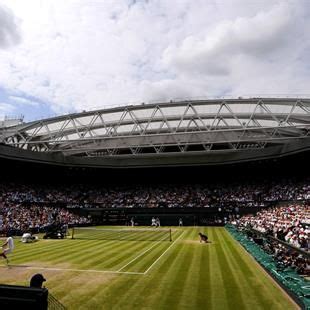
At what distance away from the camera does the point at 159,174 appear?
67.7 metres

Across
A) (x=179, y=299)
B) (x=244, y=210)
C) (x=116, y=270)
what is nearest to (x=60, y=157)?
(x=244, y=210)

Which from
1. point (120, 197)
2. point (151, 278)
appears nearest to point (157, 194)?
point (120, 197)

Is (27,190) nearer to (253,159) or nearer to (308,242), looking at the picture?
(253,159)

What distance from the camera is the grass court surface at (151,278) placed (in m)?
11.9

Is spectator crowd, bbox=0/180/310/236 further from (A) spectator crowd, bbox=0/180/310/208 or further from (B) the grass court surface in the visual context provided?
(B) the grass court surface

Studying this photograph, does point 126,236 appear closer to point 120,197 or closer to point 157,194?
point 157,194

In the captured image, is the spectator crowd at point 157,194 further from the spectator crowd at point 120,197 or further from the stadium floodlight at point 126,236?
the stadium floodlight at point 126,236

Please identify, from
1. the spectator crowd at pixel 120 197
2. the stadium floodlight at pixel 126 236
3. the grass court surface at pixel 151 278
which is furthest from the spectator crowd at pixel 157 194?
the grass court surface at pixel 151 278

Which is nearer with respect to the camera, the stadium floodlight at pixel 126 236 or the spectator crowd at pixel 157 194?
the stadium floodlight at pixel 126 236

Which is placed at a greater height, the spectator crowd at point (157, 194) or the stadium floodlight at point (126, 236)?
the spectator crowd at point (157, 194)

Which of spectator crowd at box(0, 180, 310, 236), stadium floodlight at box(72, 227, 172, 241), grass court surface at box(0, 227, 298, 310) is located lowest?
grass court surface at box(0, 227, 298, 310)

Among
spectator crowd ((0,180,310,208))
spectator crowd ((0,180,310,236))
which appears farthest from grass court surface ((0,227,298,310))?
spectator crowd ((0,180,310,208))

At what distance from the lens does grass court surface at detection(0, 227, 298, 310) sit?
467 inches

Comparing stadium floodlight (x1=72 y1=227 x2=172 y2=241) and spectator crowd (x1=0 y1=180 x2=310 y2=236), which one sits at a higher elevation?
spectator crowd (x1=0 y1=180 x2=310 y2=236)
